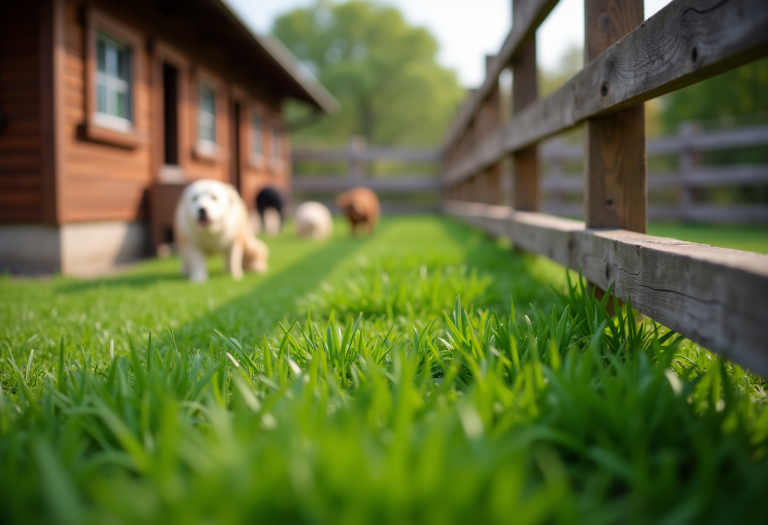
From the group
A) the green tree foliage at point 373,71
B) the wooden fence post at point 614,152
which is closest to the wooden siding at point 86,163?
the wooden fence post at point 614,152

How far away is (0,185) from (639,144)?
15.7 feet

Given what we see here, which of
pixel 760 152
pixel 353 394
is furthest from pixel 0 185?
pixel 760 152

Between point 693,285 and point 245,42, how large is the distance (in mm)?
8004

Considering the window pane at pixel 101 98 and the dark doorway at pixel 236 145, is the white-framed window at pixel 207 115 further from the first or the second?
the window pane at pixel 101 98

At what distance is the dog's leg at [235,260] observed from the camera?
14.2ft

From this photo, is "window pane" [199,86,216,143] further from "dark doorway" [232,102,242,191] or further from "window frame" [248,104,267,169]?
"window frame" [248,104,267,169]

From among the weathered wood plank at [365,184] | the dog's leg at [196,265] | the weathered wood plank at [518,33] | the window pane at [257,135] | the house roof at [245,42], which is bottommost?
the dog's leg at [196,265]

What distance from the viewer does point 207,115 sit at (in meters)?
8.36

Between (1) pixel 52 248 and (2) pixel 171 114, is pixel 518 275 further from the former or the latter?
(2) pixel 171 114

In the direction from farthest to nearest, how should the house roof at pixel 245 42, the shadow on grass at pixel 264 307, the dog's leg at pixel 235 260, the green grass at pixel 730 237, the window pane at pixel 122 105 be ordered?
the house roof at pixel 245 42
the window pane at pixel 122 105
the green grass at pixel 730 237
the dog's leg at pixel 235 260
the shadow on grass at pixel 264 307

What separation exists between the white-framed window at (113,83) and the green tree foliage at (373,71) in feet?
70.5

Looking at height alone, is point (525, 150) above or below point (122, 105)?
below

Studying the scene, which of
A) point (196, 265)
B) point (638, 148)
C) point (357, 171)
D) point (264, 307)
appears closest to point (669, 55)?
point (638, 148)

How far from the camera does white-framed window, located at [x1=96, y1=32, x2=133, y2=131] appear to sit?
5.34m
